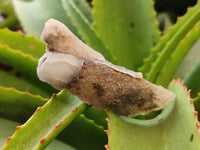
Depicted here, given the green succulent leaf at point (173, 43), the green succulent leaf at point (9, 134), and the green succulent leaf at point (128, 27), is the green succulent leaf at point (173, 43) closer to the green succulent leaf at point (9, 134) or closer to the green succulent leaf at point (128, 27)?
the green succulent leaf at point (128, 27)

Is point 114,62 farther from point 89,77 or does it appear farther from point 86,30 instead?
point 89,77

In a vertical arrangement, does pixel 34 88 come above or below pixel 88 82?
below

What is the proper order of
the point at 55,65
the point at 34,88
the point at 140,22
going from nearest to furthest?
1. the point at 55,65
2. the point at 34,88
3. the point at 140,22

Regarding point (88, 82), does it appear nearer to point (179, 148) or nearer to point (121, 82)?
point (121, 82)

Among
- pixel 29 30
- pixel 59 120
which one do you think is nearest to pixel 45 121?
pixel 59 120

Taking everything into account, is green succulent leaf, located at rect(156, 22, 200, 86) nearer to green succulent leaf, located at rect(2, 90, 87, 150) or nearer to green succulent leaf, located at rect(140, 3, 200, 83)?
green succulent leaf, located at rect(140, 3, 200, 83)
